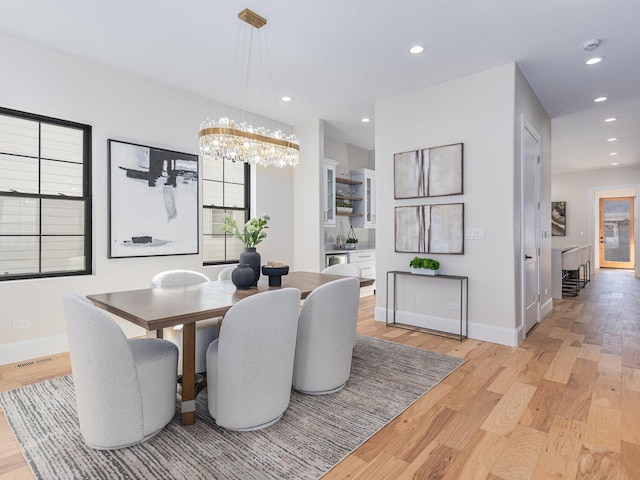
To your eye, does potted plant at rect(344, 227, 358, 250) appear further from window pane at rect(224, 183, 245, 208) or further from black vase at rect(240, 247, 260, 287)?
black vase at rect(240, 247, 260, 287)

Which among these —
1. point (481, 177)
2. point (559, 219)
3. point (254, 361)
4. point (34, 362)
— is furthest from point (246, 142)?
point (559, 219)

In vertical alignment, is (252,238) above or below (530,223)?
below

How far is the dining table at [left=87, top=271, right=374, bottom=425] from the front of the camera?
74.8 inches

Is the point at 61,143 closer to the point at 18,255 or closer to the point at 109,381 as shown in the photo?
the point at 18,255

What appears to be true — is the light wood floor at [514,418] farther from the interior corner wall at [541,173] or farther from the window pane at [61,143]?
the window pane at [61,143]

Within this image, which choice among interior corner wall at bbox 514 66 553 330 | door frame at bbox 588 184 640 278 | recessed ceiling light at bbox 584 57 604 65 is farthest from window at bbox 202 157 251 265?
door frame at bbox 588 184 640 278

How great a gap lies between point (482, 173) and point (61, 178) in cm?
418

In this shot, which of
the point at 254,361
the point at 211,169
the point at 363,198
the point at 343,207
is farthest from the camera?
the point at 363,198

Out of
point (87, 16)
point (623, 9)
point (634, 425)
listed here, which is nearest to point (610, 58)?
point (623, 9)

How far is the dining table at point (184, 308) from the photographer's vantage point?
1899 mm

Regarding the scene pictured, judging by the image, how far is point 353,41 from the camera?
315 centimetres

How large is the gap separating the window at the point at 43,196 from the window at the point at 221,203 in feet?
4.36

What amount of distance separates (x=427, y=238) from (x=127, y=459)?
3.36 metres

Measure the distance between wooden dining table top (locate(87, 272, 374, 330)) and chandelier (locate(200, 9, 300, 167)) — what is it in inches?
42.9
